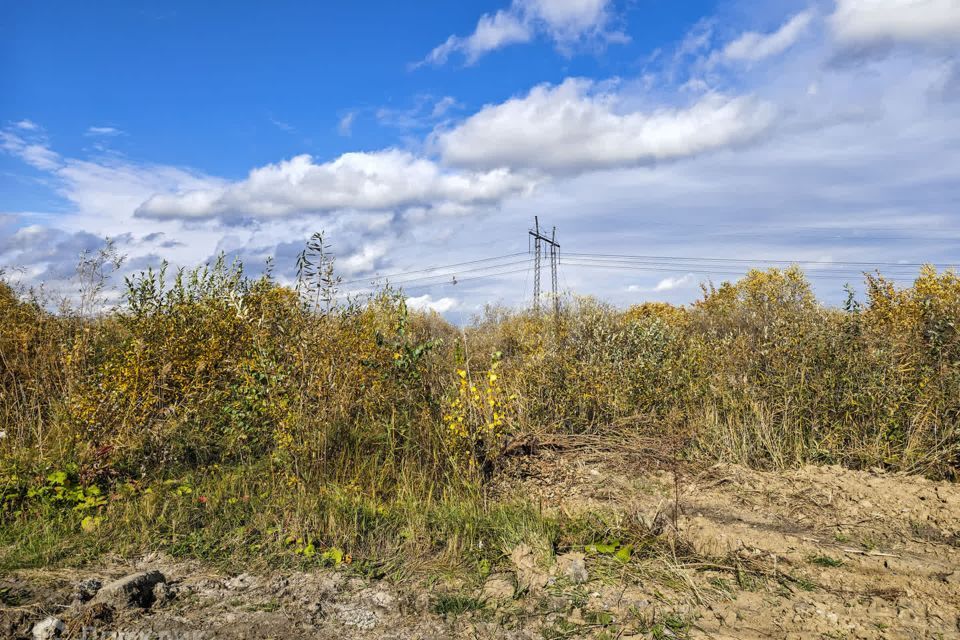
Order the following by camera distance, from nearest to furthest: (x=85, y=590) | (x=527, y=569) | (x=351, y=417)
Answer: (x=85, y=590) < (x=527, y=569) < (x=351, y=417)

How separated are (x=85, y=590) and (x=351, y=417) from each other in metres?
2.08

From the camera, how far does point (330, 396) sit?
480 cm

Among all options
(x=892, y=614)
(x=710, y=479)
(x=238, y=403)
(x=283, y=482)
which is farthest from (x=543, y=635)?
(x=238, y=403)

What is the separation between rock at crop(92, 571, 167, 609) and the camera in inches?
124

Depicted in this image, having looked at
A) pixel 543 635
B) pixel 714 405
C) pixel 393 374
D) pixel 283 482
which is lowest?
pixel 543 635

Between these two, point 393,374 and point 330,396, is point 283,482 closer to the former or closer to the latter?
point 330,396

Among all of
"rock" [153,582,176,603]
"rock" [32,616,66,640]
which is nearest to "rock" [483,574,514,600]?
"rock" [153,582,176,603]

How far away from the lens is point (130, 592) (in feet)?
10.5

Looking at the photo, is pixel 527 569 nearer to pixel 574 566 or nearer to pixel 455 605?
pixel 574 566

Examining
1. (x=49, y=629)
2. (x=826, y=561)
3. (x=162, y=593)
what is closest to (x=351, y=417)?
(x=162, y=593)

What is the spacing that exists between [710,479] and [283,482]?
3.36 m

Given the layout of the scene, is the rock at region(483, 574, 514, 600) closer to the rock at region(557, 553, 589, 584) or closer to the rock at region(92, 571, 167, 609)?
the rock at region(557, 553, 589, 584)

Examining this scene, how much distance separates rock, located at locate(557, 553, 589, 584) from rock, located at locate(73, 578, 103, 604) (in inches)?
99.8

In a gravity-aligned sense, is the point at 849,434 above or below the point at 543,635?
above
